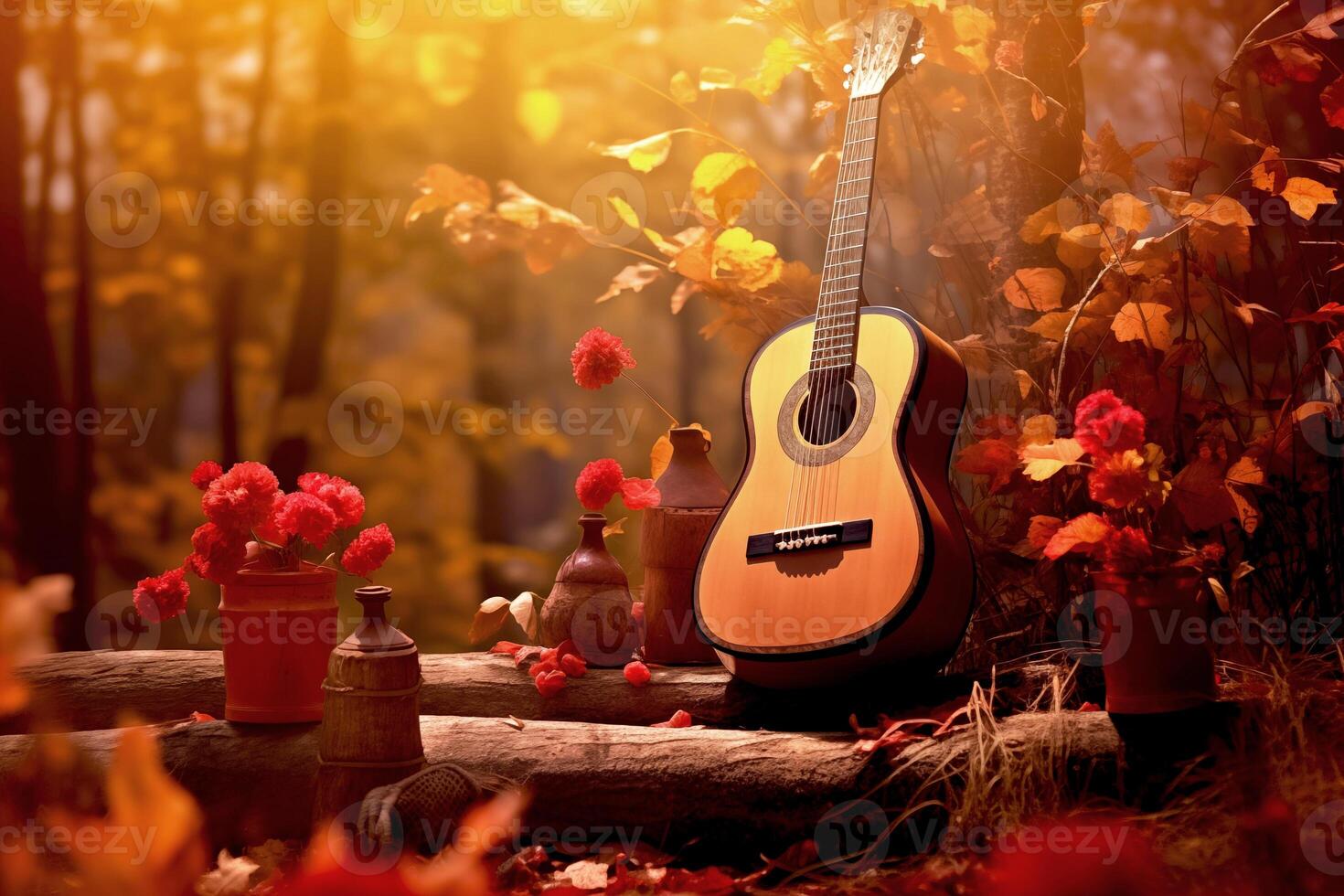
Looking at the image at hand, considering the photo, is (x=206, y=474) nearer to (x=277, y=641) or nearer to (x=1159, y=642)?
(x=277, y=641)

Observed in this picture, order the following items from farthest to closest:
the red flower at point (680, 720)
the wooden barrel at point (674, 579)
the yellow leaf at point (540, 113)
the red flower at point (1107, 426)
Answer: the yellow leaf at point (540, 113) < the wooden barrel at point (674, 579) < the red flower at point (680, 720) < the red flower at point (1107, 426)

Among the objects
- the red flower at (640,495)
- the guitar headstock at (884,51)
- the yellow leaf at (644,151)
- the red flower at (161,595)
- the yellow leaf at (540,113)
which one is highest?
the yellow leaf at (540,113)

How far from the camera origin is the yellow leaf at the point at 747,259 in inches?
120

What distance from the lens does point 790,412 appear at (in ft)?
8.98

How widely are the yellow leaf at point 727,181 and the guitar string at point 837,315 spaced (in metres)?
0.32

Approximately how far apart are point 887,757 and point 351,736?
3.46 feet

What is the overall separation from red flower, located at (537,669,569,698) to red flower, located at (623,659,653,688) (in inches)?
6.8

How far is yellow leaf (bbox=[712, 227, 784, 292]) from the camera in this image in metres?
3.05

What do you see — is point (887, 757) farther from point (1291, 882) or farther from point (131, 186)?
point (131, 186)

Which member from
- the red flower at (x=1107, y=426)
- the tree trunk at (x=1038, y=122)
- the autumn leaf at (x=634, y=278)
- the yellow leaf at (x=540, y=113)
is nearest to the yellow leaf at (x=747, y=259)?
the autumn leaf at (x=634, y=278)

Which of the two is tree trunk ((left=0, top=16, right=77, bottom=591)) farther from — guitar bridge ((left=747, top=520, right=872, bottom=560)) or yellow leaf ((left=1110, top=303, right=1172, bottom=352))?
yellow leaf ((left=1110, top=303, right=1172, bottom=352))

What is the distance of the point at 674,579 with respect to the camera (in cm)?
301

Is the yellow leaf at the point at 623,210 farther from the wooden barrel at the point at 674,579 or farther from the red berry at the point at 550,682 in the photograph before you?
the red berry at the point at 550,682

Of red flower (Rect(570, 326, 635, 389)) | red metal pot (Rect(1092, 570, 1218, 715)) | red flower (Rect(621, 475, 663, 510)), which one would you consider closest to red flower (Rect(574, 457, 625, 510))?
red flower (Rect(621, 475, 663, 510))
